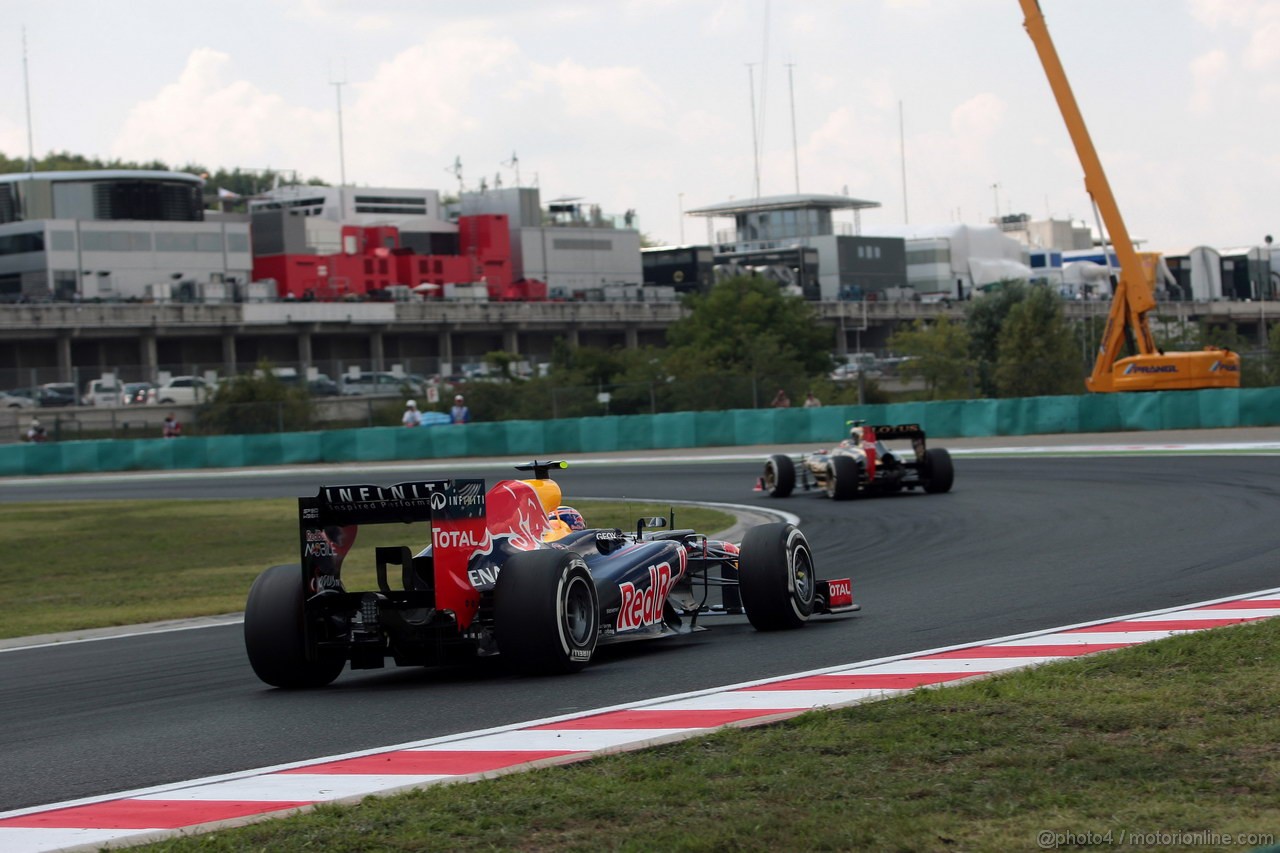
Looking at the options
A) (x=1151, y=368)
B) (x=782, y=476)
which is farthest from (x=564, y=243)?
(x=782, y=476)

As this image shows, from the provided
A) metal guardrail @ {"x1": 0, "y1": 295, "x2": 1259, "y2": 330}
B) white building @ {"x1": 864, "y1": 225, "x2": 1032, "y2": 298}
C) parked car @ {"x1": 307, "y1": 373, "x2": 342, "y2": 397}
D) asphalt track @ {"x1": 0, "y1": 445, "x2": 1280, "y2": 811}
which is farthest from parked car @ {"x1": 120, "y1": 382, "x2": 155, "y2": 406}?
white building @ {"x1": 864, "y1": 225, "x2": 1032, "y2": 298}

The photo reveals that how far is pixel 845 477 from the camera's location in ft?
83.8

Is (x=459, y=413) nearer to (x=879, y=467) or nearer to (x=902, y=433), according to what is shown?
(x=879, y=467)

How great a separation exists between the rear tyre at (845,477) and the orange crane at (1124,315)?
723 inches

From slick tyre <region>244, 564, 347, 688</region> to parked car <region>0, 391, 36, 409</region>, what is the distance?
56457mm

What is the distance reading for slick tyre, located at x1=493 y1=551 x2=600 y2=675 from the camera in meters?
9.48

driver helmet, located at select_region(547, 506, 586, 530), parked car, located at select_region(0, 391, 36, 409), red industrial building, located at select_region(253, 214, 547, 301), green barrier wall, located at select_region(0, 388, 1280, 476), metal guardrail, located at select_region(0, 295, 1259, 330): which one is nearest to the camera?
driver helmet, located at select_region(547, 506, 586, 530)

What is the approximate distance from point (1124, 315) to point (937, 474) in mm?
19349

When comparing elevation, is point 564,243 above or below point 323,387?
above

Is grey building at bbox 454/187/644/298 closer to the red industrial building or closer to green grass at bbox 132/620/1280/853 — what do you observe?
the red industrial building

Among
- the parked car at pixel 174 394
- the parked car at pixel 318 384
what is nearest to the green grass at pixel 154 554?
the parked car at pixel 174 394

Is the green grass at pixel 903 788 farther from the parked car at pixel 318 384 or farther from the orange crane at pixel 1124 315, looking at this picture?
the parked car at pixel 318 384

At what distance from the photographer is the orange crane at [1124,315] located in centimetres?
4078

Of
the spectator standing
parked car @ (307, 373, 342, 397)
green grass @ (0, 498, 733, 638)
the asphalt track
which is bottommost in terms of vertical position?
green grass @ (0, 498, 733, 638)
